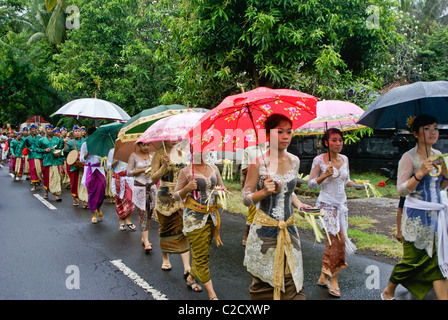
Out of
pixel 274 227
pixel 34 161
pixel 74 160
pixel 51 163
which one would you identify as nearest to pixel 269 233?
pixel 274 227

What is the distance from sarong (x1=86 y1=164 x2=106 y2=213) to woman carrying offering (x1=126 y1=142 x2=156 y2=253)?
7.75 feet

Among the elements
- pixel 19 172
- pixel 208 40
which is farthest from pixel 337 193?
pixel 19 172

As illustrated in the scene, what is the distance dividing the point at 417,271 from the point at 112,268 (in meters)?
3.81

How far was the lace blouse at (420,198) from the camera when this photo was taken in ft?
11.8

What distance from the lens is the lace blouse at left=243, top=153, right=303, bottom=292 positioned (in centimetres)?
321

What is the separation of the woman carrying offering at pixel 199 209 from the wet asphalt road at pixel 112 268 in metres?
0.52

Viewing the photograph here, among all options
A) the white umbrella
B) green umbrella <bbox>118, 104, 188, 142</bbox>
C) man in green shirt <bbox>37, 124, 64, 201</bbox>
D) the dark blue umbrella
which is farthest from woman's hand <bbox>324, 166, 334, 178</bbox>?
man in green shirt <bbox>37, 124, 64, 201</bbox>

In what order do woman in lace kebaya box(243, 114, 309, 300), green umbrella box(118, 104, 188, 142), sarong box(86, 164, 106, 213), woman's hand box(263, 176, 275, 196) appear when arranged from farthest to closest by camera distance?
1. sarong box(86, 164, 106, 213)
2. green umbrella box(118, 104, 188, 142)
3. woman in lace kebaya box(243, 114, 309, 300)
4. woman's hand box(263, 176, 275, 196)

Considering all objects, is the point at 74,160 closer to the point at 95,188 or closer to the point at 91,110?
the point at 95,188

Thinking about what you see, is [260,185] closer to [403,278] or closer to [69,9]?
[403,278]

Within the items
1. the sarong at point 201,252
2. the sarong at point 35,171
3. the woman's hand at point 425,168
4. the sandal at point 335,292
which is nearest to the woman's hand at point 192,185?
the sarong at point 201,252

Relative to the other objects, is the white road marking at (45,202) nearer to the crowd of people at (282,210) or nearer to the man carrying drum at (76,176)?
the man carrying drum at (76,176)

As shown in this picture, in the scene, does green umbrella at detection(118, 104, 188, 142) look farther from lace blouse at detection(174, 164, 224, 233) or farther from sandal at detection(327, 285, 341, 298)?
sandal at detection(327, 285, 341, 298)

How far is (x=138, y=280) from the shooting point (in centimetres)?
475
